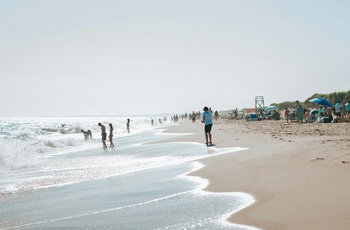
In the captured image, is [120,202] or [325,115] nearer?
[120,202]

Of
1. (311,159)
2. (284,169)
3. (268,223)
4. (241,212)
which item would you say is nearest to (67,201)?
(241,212)

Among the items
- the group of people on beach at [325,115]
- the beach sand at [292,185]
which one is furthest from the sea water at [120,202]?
the group of people on beach at [325,115]

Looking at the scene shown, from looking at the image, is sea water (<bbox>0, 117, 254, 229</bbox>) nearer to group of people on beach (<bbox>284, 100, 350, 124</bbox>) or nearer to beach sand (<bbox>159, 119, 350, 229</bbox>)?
beach sand (<bbox>159, 119, 350, 229</bbox>)

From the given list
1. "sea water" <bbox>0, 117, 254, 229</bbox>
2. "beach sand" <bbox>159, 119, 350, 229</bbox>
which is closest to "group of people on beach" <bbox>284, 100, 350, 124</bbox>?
"beach sand" <bbox>159, 119, 350, 229</bbox>

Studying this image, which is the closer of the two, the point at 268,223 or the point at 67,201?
the point at 268,223

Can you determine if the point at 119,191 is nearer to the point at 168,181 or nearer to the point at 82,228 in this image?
the point at 168,181

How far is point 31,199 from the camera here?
7.05 m

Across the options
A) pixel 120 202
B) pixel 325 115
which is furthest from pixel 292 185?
pixel 325 115

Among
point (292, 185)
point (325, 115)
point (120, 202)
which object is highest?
point (325, 115)

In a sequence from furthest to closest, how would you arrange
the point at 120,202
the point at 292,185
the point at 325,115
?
the point at 325,115
the point at 120,202
the point at 292,185

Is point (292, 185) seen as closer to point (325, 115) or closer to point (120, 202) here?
point (120, 202)

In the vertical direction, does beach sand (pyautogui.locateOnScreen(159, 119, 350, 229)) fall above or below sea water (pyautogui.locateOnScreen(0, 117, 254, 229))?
above

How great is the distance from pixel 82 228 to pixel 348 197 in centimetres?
353

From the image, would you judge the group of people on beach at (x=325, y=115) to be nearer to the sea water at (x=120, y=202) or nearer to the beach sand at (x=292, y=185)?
the beach sand at (x=292, y=185)
